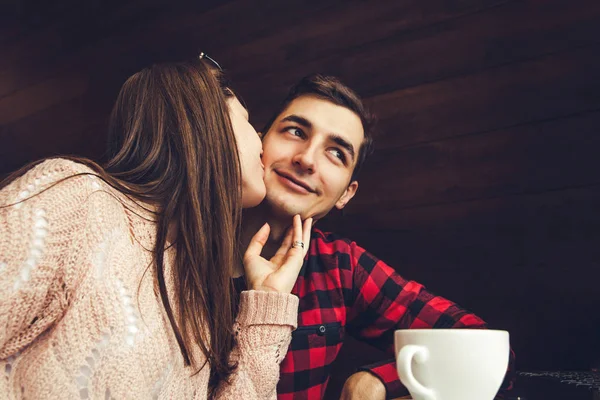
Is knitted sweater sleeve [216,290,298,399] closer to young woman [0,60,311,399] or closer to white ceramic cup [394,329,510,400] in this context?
young woman [0,60,311,399]

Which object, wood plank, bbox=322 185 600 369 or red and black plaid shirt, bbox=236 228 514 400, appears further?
wood plank, bbox=322 185 600 369

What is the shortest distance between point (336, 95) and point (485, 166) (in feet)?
1.37

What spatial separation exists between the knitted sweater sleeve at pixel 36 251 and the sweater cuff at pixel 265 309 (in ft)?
1.00

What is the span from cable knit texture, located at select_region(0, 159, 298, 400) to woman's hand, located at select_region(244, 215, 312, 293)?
0.79ft

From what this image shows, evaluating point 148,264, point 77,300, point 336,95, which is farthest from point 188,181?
point 336,95

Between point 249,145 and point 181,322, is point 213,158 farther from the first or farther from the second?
point 181,322

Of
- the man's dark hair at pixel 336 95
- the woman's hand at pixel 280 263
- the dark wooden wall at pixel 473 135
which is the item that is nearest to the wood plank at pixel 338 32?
the dark wooden wall at pixel 473 135

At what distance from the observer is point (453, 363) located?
636 mm

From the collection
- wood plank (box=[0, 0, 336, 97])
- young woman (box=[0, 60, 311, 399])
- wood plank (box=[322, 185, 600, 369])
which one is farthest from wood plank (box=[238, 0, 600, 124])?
young woman (box=[0, 60, 311, 399])

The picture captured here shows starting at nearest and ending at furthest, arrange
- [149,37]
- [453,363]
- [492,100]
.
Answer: [453,363] → [492,100] → [149,37]

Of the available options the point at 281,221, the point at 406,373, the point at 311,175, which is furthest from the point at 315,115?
the point at 406,373

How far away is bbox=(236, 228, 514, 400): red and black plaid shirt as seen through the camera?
1.28 m

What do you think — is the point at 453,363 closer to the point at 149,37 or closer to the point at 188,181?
the point at 188,181

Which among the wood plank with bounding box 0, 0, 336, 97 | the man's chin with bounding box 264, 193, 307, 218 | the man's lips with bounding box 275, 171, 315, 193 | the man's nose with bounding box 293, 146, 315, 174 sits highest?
the wood plank with bounding box 0, 0, 336, 97
